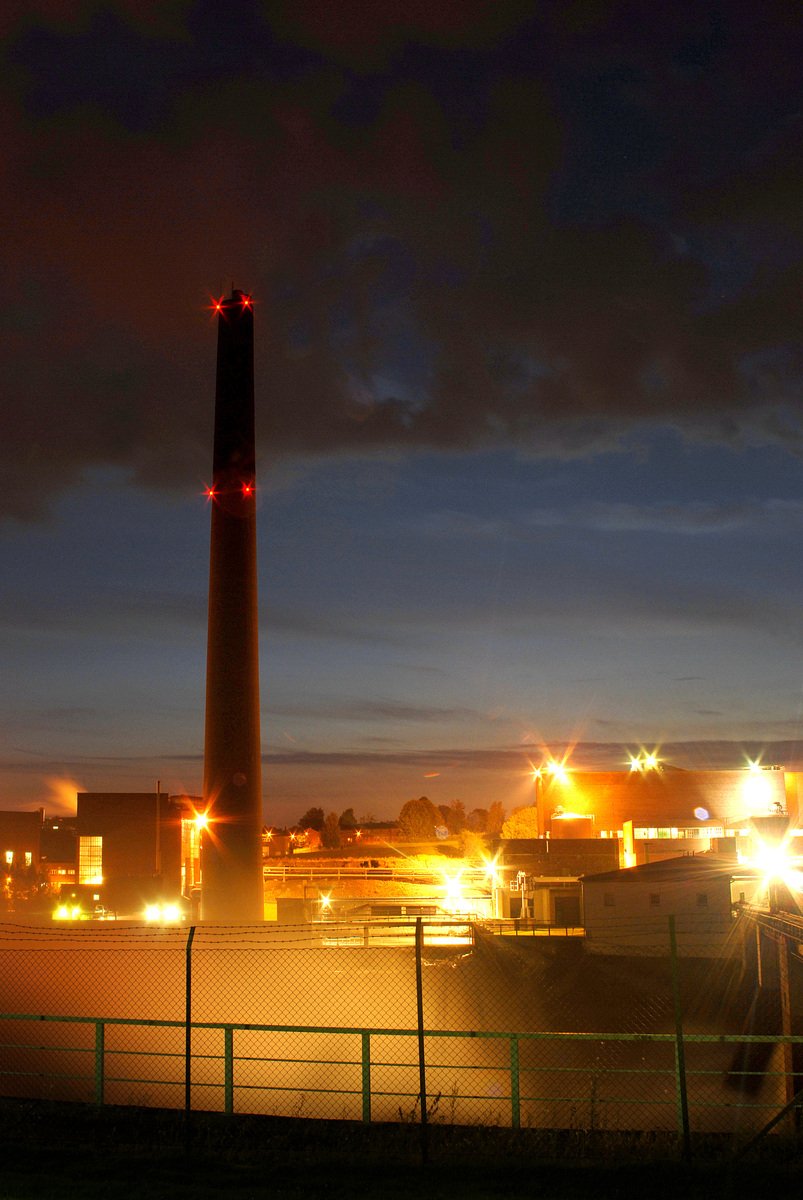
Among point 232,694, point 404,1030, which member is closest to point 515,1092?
point 404,1030

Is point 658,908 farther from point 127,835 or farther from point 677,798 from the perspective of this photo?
point 127,835

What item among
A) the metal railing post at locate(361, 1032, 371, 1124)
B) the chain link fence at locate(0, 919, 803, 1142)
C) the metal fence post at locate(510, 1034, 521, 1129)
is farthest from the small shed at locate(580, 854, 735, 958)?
the metal railing post at locate(361, 1032, 371, 1124)

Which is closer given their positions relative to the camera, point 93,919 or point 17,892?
point 93,919

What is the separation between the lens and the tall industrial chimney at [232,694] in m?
41.4

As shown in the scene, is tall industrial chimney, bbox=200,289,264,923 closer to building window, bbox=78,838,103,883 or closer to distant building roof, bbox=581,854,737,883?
distant building roof, bbox=581,854,737,883

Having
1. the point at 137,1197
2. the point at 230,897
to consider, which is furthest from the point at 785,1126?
the point at 230,897

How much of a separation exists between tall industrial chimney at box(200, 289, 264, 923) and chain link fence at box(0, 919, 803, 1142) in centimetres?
257

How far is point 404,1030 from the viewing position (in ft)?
47.9

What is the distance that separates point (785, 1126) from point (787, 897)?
3360 cm

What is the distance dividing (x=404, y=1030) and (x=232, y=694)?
91.2ft

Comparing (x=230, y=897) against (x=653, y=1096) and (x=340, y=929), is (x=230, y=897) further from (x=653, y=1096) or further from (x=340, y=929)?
(x=653, y=1096)

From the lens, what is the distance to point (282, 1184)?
1012cm

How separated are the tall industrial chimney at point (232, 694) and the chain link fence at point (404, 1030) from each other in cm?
257

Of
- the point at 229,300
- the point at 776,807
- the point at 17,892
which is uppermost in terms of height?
the point at 229,300
